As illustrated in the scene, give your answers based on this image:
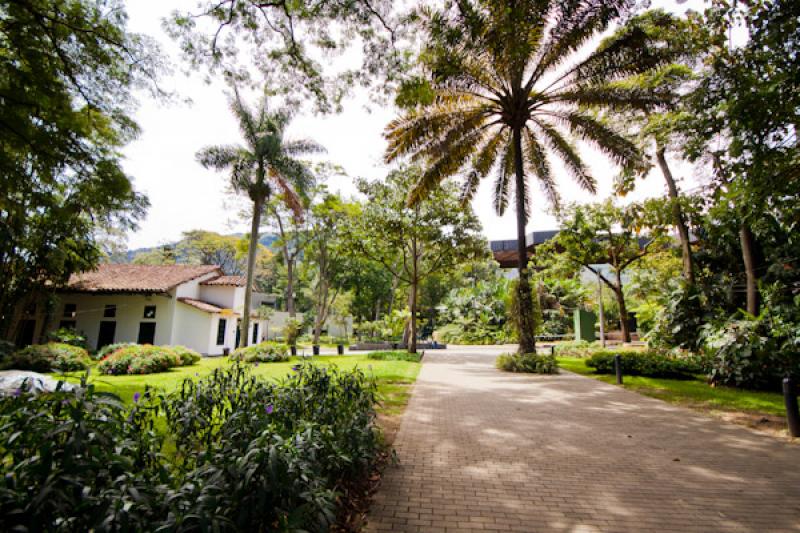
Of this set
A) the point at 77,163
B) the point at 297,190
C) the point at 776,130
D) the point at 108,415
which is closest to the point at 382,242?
the point at 297,190

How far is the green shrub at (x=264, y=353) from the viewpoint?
17803 mm

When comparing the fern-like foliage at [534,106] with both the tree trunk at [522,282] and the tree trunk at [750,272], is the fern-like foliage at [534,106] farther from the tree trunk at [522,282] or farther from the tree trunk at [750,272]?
the tree trunk at [750,272]

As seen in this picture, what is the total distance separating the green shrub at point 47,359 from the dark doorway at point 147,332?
7.26 meters

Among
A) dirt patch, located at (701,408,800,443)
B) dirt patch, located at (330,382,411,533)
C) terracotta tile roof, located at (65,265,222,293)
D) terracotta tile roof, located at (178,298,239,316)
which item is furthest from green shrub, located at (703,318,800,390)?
terracotta tile roof, located at (65,265,222,293)

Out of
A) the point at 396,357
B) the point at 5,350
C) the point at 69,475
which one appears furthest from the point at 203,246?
the point at 69,475

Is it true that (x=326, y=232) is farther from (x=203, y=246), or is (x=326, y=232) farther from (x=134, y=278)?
(x=203, y=246)

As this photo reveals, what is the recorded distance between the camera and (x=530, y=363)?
13.9 m

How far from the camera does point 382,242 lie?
2134 cm

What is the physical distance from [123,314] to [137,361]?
31.5ft

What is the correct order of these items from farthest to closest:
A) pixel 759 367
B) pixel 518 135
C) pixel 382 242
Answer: pixel 382 242 < pixel 518 135 < pixel 759 367

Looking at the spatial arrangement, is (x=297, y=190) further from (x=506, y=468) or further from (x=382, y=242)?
(x=506, y=468)

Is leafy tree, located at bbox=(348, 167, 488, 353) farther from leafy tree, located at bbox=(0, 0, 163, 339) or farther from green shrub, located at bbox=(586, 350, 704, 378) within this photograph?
leafy tree, located at bbox=(0, 0, 163, 339)

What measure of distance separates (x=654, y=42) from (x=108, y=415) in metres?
16.0

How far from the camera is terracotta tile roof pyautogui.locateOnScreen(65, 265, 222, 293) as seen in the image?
68.9ft
